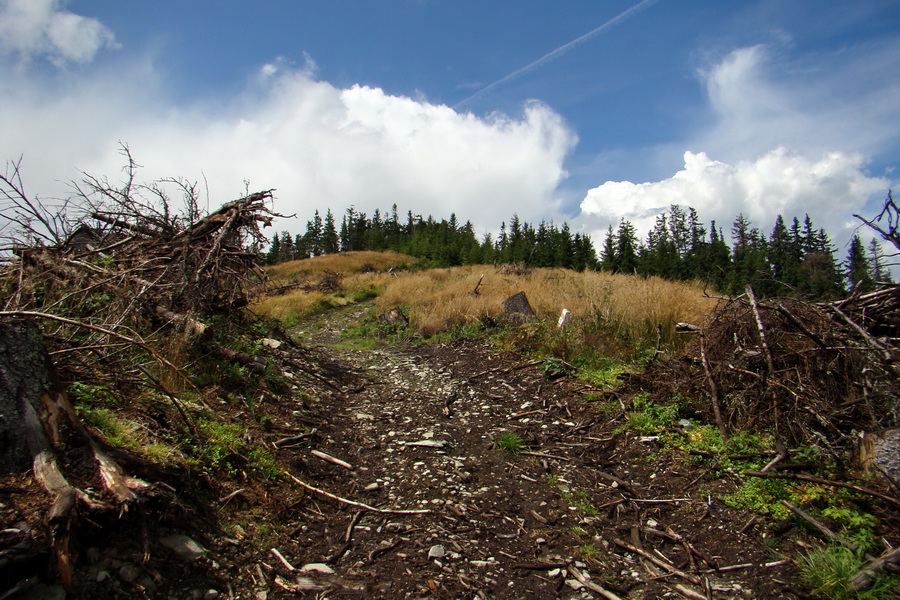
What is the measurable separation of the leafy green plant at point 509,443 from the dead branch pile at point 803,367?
65.1 inches

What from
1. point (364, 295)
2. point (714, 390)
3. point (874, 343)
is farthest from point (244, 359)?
point (364, 295)

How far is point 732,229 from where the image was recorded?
65.1 meters

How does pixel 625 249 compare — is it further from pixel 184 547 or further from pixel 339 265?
pixel 184 547

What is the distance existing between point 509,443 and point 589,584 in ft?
5.95

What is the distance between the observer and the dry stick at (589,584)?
90.4 inches

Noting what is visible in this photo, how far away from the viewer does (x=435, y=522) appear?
294cm

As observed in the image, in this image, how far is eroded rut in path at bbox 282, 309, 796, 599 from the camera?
2.41 meters

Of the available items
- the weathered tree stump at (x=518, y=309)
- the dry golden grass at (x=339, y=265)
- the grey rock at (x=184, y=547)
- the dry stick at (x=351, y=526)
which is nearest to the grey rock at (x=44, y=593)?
the grey rock at (x=184, y=547)

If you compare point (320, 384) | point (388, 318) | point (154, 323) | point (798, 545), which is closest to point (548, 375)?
point (320, 384)

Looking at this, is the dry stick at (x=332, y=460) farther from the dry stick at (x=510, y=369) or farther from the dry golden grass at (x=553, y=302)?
the dry golden grass at (x=553, y=302)

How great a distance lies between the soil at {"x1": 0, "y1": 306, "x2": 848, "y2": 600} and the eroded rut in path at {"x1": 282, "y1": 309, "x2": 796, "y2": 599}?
0.01 meters

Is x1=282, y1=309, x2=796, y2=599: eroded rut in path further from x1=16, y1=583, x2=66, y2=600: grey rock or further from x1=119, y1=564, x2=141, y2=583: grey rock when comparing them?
x1=16, y1=583, x2=66, y2=600: grey rock

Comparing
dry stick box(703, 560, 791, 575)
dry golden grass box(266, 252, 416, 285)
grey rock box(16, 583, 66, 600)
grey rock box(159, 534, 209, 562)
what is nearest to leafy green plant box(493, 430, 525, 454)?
dry stick box(703, 560, 791, 575)

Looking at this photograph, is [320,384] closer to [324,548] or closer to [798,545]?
[324,548]
